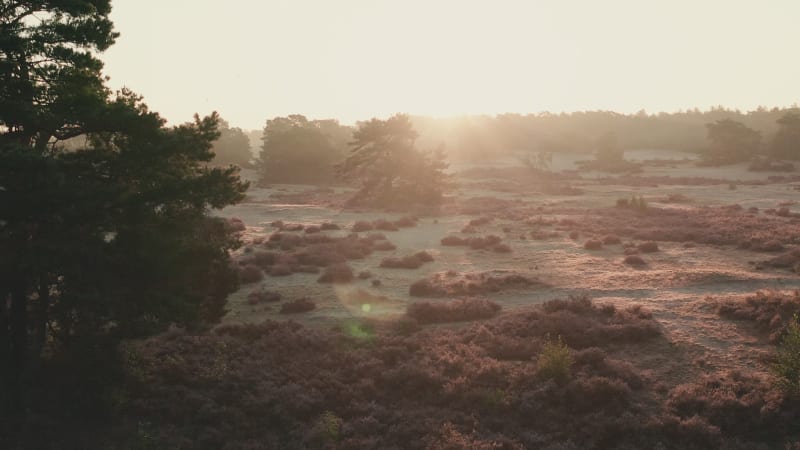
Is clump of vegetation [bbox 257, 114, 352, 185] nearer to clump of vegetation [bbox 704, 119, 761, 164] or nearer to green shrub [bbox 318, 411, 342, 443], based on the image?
clump of vegetation [bbox 704, 119, 761, 164]

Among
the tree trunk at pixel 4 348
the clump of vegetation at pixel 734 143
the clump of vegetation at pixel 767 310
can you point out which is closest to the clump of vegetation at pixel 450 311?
the clump of vegetation at pixel 767 310

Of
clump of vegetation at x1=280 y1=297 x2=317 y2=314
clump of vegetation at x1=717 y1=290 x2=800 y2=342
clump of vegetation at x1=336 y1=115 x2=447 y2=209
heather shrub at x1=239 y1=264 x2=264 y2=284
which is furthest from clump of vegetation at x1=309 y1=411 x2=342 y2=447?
clump of vegetation at x1=336 y1=115 x2=447 y2=209

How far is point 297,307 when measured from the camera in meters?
18.8

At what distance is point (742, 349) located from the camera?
45.3 feet

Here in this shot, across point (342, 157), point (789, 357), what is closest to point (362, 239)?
point (789, 357)

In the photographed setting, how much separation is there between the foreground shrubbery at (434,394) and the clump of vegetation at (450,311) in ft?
4.69

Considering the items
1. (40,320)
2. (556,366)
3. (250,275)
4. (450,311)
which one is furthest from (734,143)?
(40,320)

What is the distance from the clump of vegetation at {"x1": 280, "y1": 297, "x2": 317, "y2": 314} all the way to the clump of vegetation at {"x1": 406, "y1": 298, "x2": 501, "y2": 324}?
132 inches

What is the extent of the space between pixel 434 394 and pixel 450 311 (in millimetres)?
5211

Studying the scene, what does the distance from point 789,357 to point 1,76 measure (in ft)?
53.9

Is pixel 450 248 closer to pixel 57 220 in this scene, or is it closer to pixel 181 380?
pixel 181 380

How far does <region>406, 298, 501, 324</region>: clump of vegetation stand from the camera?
17.5 metres

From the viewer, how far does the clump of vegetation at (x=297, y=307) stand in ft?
61.3

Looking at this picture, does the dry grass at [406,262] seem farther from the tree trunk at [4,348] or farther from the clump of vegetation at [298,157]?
the clump of vegetation at [298,157]
